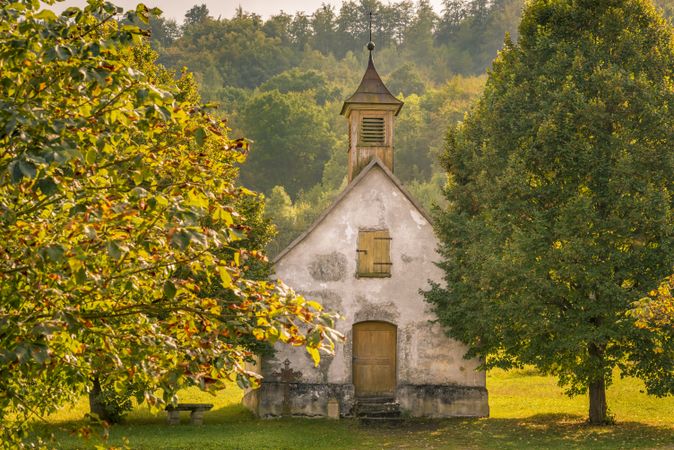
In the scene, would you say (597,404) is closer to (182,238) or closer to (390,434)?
(390,434)

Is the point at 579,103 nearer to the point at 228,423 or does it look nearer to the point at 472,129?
the point at 472,129

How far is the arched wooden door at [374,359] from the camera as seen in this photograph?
27.0m

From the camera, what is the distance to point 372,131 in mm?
29469

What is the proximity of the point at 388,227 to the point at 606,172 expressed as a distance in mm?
8097

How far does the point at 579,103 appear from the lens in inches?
845

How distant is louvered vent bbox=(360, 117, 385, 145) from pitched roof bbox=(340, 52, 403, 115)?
0.61 metres

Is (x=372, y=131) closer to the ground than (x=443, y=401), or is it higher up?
higher up

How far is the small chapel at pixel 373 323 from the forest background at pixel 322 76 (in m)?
41.2

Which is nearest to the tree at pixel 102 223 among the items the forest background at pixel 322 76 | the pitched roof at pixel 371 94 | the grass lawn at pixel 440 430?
the grass lawn at pixel 440 430

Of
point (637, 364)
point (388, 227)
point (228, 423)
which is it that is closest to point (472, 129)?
point (388, 227)

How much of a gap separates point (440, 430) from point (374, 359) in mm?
A: 3837

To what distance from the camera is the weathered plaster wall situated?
87.9 ft

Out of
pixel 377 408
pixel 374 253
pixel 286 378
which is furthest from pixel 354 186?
→ pixel 377 408

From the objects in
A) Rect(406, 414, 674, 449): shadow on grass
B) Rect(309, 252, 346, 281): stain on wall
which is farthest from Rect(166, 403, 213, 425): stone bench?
Rect(406, 414, 674, 449): shadow on grass
